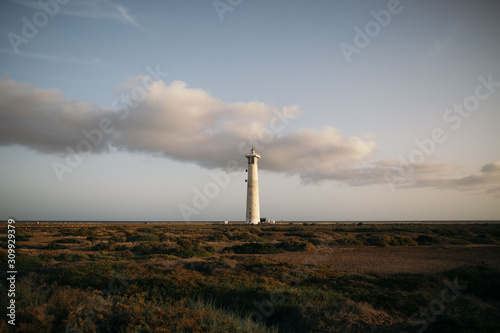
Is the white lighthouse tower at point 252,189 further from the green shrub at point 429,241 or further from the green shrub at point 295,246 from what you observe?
the green shrub at point 429,241

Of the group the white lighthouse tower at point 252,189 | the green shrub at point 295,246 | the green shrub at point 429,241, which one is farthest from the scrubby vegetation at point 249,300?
the white lighthouse tower at point 252,189

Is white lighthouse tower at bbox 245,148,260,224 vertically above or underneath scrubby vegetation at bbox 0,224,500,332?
above

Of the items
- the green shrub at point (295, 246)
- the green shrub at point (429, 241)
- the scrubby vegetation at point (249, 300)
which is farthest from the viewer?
the green shrub at point (429, 241)

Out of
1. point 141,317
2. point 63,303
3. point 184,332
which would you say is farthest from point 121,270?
point 184,332

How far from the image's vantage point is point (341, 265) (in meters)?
18.1

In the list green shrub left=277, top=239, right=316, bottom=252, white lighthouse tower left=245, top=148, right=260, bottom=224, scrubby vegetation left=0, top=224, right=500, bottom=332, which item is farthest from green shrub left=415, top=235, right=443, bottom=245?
white lighthouse tower left=245, top=148, right=260, bottom=224

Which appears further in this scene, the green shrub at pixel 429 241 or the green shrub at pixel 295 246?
the green shrub at pixel 429 241

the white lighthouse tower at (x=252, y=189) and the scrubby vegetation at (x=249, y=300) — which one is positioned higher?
the white lighthouse tower at (x=252, y=189)

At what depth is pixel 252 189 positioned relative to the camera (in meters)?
54.1

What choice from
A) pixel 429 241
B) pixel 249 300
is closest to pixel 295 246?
pixel 429 241

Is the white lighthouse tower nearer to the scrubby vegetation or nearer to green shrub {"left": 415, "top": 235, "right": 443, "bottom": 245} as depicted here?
green shrub {"left": 415, "top": 235, "right": 443, "bottom": 245}

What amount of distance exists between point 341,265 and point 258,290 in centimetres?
963

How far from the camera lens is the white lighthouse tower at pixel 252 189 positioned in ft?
178

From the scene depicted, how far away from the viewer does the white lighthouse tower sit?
5428cm
